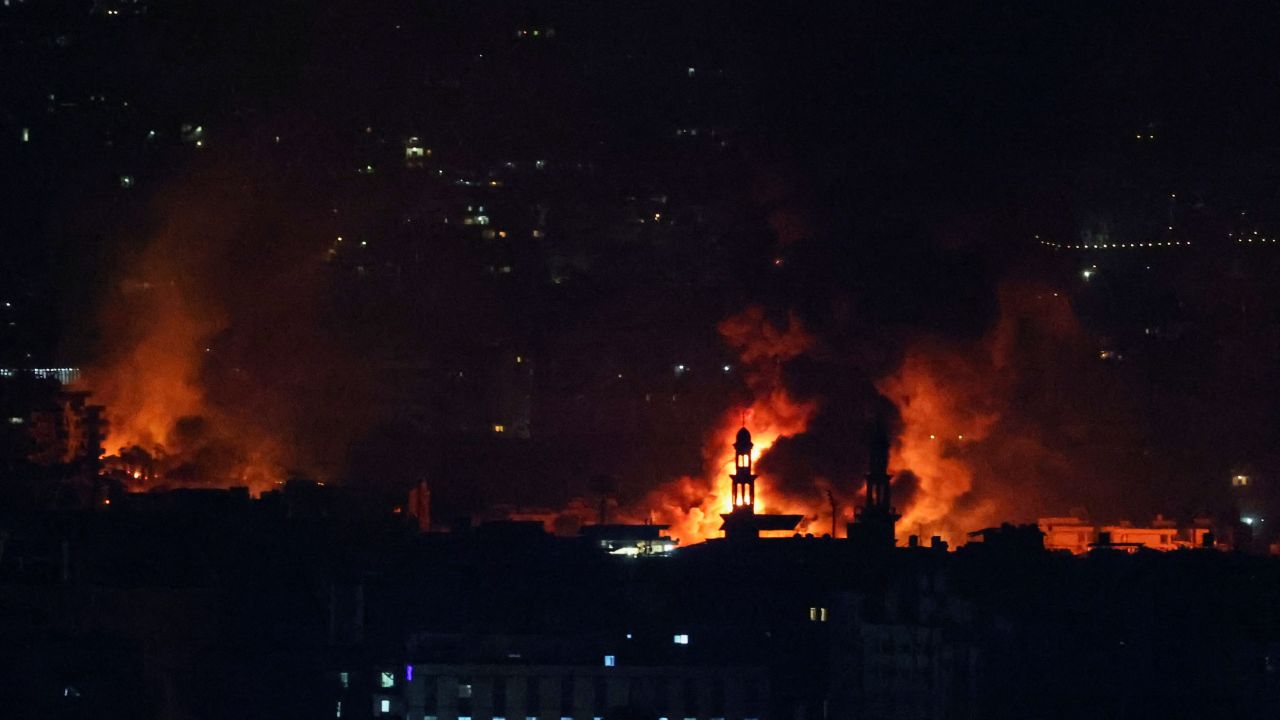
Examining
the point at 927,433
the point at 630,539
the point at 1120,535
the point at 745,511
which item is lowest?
the point at 630,539

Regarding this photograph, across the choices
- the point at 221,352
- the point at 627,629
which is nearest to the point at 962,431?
the point at 627,629

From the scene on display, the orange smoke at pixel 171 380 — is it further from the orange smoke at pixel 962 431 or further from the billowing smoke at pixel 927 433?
the orange smoke at pixel 962 431

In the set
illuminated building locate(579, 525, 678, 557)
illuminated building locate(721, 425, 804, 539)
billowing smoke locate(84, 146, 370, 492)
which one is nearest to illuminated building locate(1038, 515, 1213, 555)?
illuminated building locate(721, 425, 804, 539)

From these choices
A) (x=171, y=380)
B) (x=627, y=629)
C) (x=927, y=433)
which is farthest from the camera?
(x=171, y=380)

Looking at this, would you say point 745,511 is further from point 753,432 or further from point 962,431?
point 962,431

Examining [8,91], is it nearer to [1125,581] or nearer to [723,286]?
[723,286]

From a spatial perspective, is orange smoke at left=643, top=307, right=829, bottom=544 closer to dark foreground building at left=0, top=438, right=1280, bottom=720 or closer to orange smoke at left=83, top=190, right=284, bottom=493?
dark foreground building at left=0, top=438, right=1280, bottom=720
